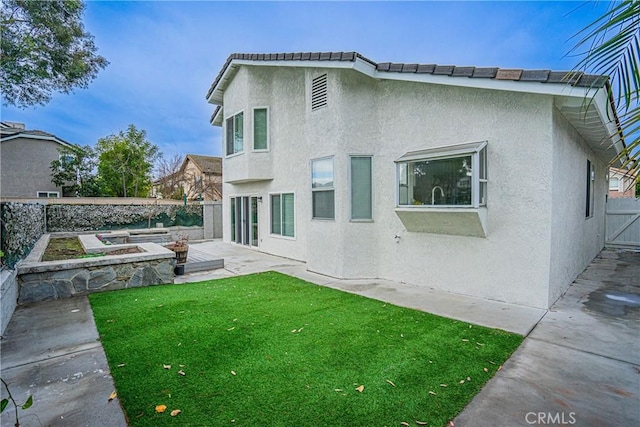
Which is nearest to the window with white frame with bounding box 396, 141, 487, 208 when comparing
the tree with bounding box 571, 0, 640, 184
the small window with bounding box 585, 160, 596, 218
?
the tree with bounding box 571, 0, 640, 184

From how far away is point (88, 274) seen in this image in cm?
753

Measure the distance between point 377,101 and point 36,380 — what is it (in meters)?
8.78

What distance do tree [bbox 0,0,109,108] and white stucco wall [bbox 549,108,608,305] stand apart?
653 inches

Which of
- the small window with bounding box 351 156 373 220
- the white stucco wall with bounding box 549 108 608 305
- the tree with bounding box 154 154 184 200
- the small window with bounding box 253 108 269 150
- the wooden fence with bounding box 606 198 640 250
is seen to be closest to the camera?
the white stucco wall with bounding box 549 108 608 305

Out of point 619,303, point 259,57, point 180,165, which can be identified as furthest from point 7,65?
point 180,165

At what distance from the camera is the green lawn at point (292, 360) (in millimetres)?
3223

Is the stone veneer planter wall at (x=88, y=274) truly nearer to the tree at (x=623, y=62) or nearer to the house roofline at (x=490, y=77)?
the house roofline at (x=490, y=77)

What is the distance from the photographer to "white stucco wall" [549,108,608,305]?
6375 mm

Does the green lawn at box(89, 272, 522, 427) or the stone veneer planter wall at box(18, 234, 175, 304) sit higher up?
the stone veneer planter wall at box(18, 234, 175, 304)

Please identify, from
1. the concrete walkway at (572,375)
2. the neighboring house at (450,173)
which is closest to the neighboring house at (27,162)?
the neighboring house at (450,173)

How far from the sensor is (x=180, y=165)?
1328 inches

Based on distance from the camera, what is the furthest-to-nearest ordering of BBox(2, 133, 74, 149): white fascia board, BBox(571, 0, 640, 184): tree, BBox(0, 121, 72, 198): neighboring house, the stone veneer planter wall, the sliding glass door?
1. BBox(2, 133, 74, 149): white fascia board
2. BBox(0, 121, 72, 198): neighboring house
3. the sliding glass door
4. the stone veneer planter wall
5. BBox(571, 0, 640, 184): tree

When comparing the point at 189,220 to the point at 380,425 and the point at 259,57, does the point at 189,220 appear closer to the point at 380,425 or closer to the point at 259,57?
the point at 259,57

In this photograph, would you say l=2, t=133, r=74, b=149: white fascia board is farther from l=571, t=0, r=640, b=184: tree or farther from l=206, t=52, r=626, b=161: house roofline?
l=571, t=0, r=640, b=184: tree
